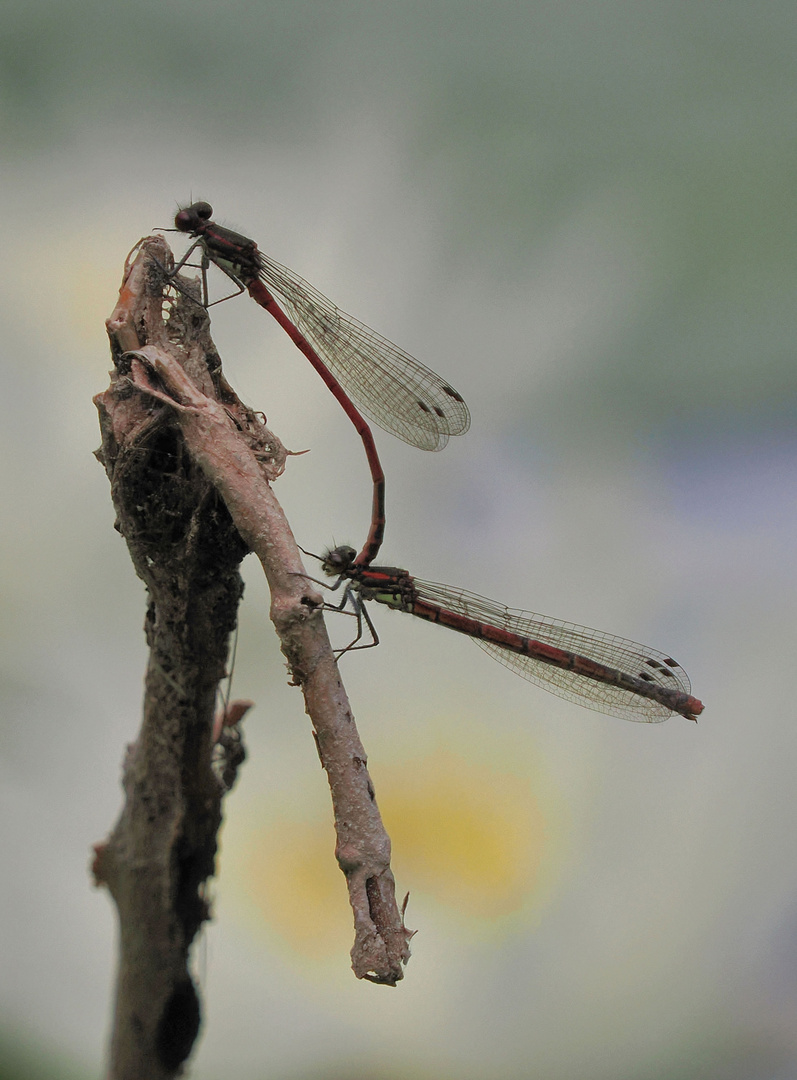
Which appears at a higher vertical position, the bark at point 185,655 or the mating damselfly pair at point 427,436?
the mating damselfly pair at point 427,436

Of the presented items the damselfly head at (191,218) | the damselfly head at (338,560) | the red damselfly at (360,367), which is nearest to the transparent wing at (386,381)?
the red damselfly at (360,367)

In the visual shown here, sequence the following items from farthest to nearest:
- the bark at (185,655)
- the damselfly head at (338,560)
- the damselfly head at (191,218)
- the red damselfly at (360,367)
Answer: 1. the red damselfly at (360,367)
2. the damselfly head at (191,218)
3. the damselfly head at (338,560)
4. the bark at (185,655)

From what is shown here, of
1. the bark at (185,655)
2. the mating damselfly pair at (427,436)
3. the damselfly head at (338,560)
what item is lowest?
the bark at (185,655)

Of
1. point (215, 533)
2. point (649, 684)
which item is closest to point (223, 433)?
point (215, 533)

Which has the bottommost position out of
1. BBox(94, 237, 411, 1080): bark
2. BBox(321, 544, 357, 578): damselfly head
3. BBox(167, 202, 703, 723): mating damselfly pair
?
BBox(94, 237, 411, 1080): bark

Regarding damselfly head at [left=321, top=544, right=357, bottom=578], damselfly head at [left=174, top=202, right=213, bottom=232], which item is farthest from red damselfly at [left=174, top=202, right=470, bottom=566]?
damselfly head at [left=321, top=544, right=357, bottom=578]

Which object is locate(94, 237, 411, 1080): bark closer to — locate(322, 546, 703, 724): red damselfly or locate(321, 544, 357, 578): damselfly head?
locate(321, 544, 357, 578): damselfly head

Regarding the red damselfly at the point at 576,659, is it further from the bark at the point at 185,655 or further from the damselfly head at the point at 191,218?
the damselfly head at the point at 191,218

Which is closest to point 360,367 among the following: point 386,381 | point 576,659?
point 386,381

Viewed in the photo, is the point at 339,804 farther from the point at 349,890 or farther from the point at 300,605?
the point at 300,605
